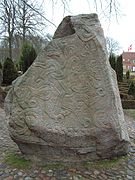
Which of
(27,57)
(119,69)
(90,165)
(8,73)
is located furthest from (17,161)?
(119,69)

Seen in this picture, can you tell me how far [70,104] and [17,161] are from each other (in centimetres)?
116

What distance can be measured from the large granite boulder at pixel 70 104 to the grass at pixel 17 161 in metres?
0.18

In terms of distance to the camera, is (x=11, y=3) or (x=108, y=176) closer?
(x=108, y=176)

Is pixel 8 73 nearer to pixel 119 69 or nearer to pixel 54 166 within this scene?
pixel 119 69

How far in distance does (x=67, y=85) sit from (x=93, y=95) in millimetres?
399

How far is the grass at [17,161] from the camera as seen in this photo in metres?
3.65

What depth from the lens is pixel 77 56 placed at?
3.75 m

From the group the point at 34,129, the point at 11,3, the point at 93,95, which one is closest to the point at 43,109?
the point at 34,129

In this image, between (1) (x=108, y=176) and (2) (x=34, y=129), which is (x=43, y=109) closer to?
(2) (x=34, y=129)

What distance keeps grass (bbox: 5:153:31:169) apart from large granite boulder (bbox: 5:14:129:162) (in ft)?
0.59

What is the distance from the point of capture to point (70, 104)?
3.67 meters

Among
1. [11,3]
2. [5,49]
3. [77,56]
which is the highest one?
[11,3]

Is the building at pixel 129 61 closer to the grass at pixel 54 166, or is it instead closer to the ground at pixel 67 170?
the ground at pixel 67 170

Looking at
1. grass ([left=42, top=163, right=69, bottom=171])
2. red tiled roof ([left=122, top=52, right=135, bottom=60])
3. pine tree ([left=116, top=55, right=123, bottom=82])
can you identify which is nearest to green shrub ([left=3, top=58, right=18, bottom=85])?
pine tree ([left=116, top=55, right=123, bottom=82])
